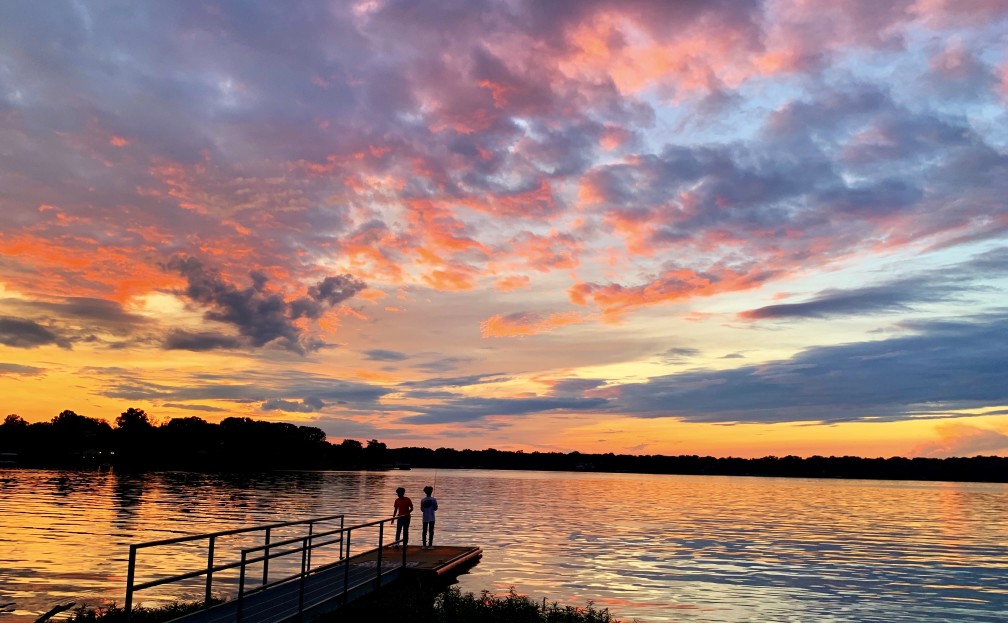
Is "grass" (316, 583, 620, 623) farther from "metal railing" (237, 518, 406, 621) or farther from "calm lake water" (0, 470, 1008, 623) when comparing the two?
"calm lake water" (0, 470, 1008, 623)

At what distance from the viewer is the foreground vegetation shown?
63.5 feet

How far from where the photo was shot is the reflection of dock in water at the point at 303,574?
54.7ft

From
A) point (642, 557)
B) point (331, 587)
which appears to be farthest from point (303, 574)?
point (642, 557)

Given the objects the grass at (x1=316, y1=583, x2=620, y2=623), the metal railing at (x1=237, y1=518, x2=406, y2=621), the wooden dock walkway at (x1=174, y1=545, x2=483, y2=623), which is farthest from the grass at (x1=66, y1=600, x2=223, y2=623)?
the grass at (x1=316, y1=583, x2=620, y2=623)

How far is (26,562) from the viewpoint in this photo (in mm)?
34406

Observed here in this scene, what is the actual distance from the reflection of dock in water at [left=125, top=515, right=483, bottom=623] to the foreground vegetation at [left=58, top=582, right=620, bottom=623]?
2.21 ft

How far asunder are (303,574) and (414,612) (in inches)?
131

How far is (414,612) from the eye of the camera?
2036 cm

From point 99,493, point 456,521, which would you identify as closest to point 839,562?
point 456,521

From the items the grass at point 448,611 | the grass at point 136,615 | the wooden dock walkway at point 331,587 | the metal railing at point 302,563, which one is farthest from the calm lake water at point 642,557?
the metal railing at point 302,563

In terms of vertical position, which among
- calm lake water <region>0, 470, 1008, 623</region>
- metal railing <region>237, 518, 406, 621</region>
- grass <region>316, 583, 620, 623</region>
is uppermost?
metal railing <region>237, 518, 406, 621</region>

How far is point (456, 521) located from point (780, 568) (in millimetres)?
31492

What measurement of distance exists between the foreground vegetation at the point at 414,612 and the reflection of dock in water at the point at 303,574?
2.21 ft

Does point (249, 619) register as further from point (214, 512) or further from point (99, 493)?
point (99, 493)
